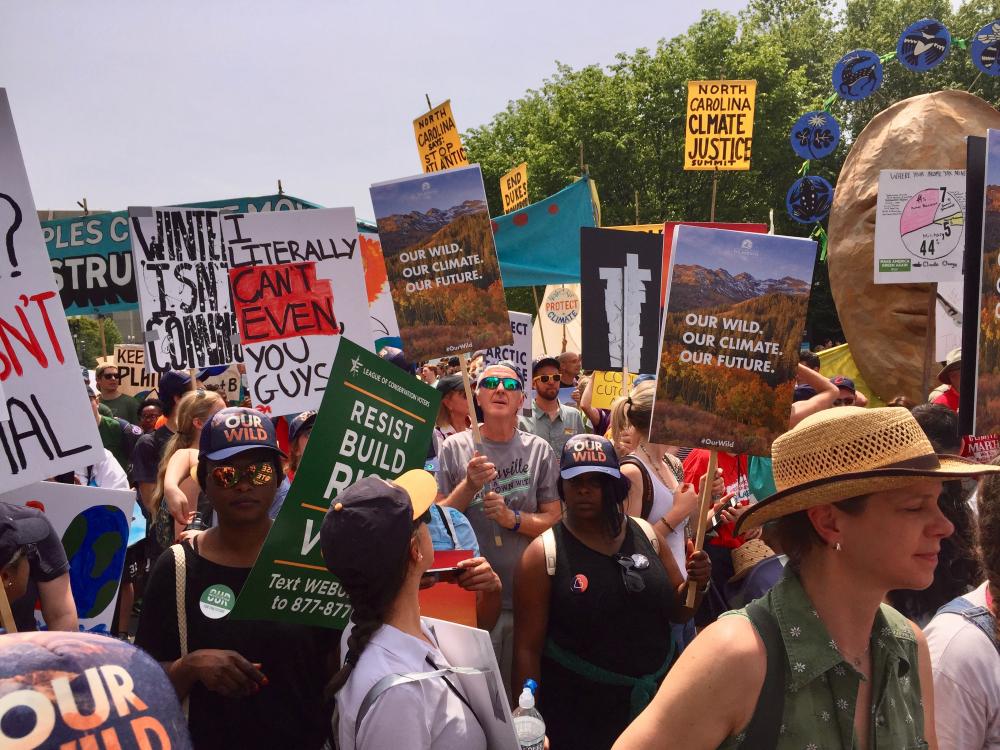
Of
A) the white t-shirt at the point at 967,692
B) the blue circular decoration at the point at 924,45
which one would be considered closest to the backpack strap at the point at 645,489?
the white t-shirt at the point at 967,692

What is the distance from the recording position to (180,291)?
21.1 ft

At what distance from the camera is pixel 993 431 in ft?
12.4

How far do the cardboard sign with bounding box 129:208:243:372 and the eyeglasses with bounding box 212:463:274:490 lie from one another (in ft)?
10.9

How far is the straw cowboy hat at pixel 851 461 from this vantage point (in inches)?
78.6

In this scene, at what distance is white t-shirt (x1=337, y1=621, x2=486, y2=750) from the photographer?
206 cm

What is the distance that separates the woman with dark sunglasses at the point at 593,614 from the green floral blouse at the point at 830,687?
1.63 meters

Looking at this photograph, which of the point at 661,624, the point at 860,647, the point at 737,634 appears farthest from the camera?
the point at 661,624

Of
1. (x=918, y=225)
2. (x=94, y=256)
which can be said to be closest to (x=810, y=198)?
(x=918, y=225)

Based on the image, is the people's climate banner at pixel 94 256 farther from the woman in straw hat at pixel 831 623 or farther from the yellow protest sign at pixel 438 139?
the woman in straw hat at pixel 831 623

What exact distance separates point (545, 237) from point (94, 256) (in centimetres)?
544

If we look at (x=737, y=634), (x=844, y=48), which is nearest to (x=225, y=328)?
(x=737, y=634)

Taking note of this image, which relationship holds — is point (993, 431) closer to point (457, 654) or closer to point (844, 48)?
point (457, 654)

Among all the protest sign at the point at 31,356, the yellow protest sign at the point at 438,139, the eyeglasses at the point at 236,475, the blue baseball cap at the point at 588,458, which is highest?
the yellow protest sign at the point at 438,139

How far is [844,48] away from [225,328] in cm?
4002
